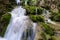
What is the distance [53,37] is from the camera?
8.70m

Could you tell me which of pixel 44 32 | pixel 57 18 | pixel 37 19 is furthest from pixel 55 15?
pixel 44 32

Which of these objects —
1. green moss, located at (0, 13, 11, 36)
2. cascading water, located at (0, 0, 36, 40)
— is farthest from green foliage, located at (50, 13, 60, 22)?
green moss, located at (0, 13, 11, 36)

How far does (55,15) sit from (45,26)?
2238 mm


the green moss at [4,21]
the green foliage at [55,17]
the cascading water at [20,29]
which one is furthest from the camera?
the green foliage at [55,17]

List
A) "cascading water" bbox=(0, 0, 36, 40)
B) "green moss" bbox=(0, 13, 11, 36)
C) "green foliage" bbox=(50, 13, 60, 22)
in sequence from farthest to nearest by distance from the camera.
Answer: "green foliage" bbox=(50, 13, 60, 22), "green moss" bbox=(0, 13, 11, 36), "cascading water" bbox=(0, 0, 36, 40)

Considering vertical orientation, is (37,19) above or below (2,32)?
above

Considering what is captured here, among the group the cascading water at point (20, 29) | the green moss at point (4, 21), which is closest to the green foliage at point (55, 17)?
the cascading water at point (20, 29)

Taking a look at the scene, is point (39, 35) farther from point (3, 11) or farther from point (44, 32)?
point (3, 11)

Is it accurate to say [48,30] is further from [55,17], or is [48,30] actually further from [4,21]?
[4,21]

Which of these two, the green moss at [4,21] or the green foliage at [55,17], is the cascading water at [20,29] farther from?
the green foliage at [55,17]

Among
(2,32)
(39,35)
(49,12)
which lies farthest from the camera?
(49,12)

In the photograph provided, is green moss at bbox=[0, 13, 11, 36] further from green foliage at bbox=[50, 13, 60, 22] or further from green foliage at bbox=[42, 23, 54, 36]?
green foliage at bbox=[50, 13, 60, 22]

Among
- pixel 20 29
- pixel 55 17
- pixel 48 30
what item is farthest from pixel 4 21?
pixel 55 17

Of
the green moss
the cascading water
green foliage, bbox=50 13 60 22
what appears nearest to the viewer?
the cascading water
